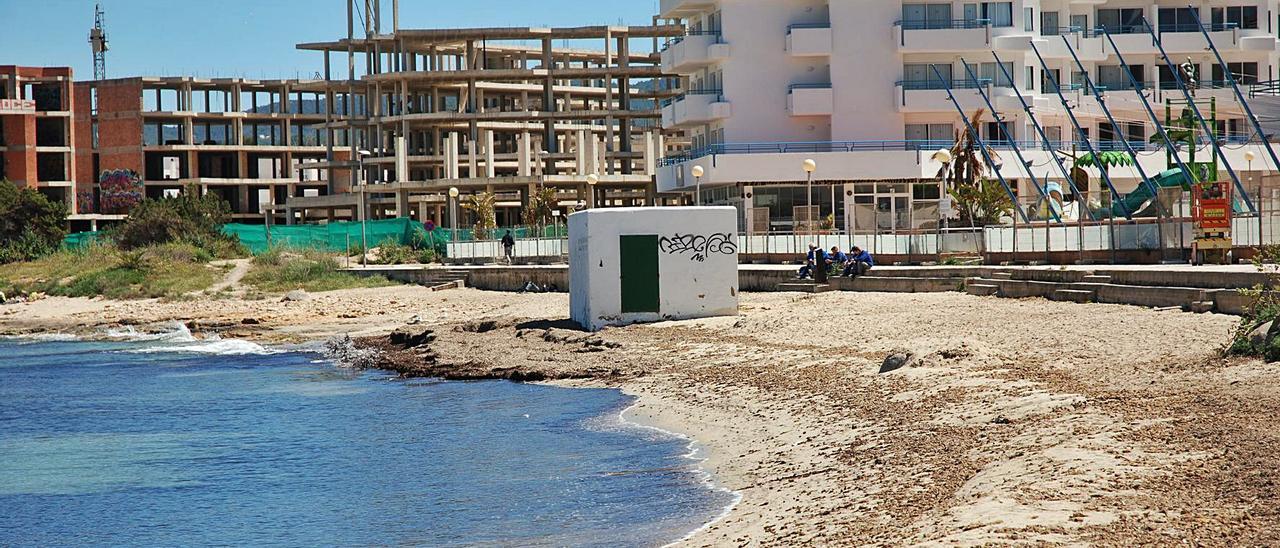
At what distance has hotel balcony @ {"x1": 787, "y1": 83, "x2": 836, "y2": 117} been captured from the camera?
7469 cm

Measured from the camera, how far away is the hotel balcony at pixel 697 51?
76.9 meters

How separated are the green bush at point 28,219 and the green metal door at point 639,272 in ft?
172

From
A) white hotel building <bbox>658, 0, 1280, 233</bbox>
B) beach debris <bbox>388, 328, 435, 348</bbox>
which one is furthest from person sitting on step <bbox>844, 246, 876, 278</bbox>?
white hotel building <bbox>658, 0, 1280, 233</bbox>

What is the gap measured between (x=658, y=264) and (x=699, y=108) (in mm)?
46455

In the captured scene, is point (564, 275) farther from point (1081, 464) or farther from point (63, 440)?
point (1081, 464)

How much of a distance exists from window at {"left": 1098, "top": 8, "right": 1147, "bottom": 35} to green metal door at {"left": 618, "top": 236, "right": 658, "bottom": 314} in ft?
186

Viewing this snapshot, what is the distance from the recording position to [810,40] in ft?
245

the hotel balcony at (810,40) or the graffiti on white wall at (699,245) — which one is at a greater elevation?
the hotel balcony at (810,40)

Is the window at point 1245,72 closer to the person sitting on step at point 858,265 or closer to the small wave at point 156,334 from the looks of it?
the person sitting on step at point 858,265

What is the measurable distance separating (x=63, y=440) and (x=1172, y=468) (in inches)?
711

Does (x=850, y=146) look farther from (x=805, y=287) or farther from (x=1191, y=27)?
(x=805, y=287)

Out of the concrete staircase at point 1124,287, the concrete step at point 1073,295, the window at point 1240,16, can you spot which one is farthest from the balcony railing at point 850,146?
the concrete step at point 1073,295


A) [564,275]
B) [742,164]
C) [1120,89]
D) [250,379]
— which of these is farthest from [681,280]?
[1120,89]

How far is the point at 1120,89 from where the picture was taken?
271 feet
